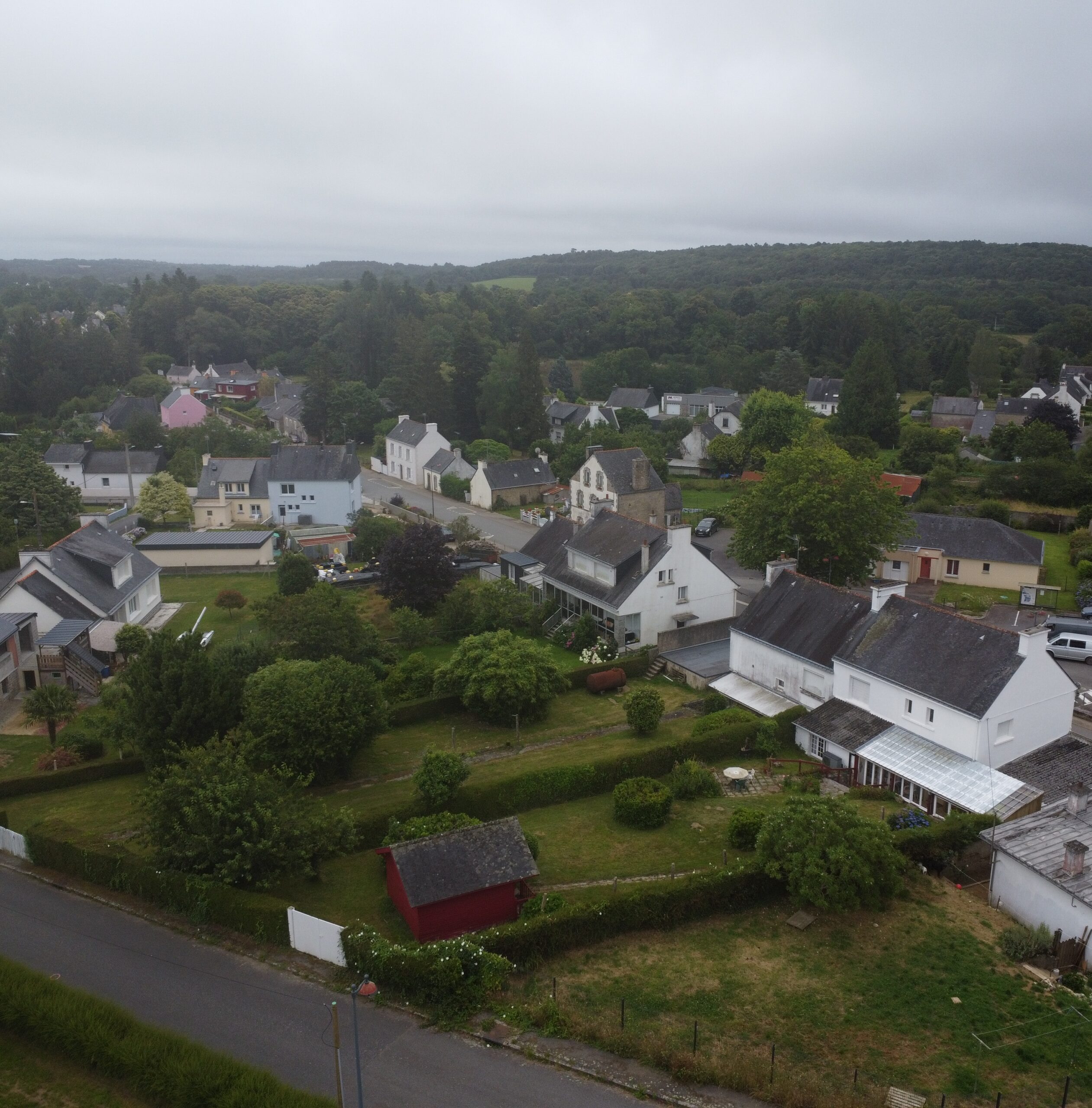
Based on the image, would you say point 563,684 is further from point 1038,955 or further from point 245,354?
point 245,354

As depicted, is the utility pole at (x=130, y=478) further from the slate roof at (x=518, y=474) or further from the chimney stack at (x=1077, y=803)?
the chimney stack at (x=1077, y=803)

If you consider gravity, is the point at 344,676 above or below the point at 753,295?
below

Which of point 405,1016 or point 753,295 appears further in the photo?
point 753,295

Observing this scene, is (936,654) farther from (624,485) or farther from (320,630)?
(624,485)

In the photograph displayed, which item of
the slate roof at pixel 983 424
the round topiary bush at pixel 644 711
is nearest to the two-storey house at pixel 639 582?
the round topiary bush at pixel 644 711

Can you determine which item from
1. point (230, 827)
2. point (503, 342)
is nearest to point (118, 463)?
point (230, 827)

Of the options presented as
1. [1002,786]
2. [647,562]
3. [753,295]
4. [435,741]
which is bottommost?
[435,741]

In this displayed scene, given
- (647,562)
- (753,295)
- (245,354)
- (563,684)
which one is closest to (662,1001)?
(563,684)
